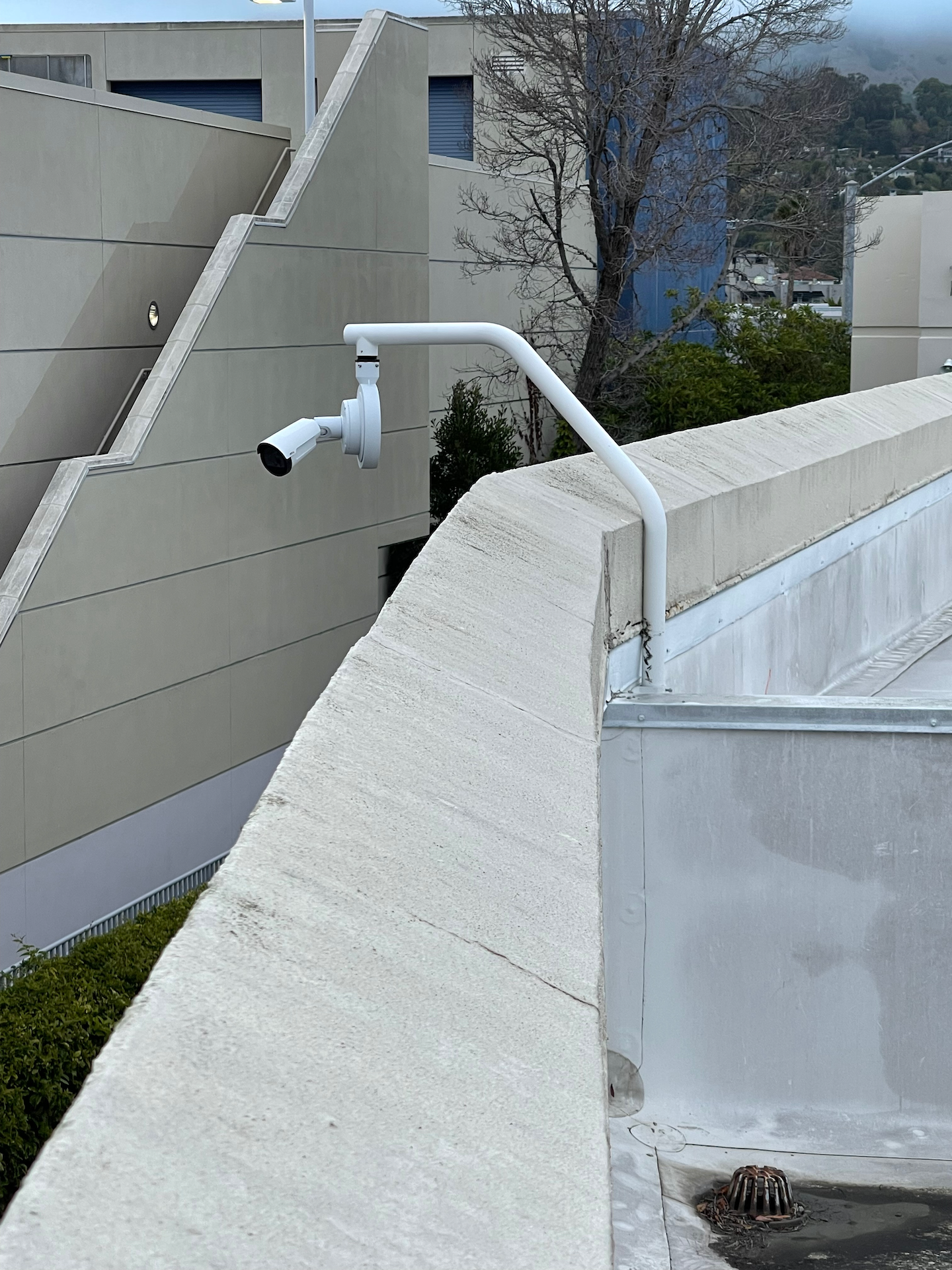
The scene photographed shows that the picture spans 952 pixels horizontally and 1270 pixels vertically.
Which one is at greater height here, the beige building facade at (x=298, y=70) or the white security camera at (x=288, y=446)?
the beige building facade at (x=298, y=70)

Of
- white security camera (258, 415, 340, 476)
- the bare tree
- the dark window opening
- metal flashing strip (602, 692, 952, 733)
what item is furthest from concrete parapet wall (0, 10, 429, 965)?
the dark window opening

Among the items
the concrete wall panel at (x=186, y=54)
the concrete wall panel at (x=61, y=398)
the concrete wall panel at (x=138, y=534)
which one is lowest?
the concrete wall panel at (x=138, y=534)

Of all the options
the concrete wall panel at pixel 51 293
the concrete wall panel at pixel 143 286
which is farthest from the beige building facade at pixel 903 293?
the concrete wall panel at pixel 51 293

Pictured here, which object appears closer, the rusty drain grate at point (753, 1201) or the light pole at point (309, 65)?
the rusty drain grate at point (753, 1201)

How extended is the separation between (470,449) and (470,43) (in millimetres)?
10772

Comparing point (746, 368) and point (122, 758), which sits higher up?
point (746, 368)

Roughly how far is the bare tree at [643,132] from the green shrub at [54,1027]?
13.1 metres

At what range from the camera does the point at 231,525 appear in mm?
12188

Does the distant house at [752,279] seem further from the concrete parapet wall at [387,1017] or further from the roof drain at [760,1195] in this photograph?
the concrete parapet wall at [387,1017]

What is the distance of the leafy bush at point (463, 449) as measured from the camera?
18078 mm

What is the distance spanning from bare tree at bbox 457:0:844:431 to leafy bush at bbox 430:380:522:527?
1.73 metres

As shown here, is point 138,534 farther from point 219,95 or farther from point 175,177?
point 219,95

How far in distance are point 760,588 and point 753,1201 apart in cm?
328

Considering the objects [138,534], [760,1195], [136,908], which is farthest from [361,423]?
[136,908]
